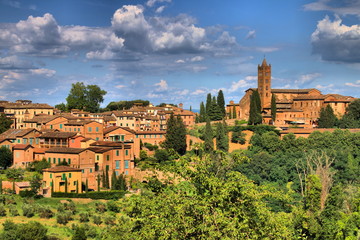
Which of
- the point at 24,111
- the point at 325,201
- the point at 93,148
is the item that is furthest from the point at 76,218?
the point at 24,111

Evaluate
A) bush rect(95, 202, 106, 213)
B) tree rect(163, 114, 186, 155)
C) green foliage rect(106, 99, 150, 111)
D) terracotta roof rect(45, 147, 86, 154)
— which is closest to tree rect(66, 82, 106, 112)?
green foliage rect(106, 99, 150, 111)

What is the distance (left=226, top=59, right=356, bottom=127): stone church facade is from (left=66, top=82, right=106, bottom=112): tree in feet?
97.9

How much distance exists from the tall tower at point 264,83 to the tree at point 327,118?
12332 mm

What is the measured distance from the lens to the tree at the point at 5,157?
149ft

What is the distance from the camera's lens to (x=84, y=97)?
9088cm

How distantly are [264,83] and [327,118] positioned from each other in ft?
53.1

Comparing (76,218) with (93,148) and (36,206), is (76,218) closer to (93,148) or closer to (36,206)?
(36,206)

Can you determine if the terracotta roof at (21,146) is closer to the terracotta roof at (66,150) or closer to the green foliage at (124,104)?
the terracotta roof at (66,150)

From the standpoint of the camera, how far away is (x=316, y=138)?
193ft

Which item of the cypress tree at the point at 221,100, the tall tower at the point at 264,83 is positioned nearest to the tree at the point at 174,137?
the cypress tree at the point at 221,100

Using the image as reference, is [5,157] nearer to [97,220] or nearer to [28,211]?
[28,211]

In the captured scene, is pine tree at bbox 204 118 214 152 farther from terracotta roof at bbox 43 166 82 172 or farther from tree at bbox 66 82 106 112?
tree at bbox 66 82 106 112

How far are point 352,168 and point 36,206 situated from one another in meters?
38.1

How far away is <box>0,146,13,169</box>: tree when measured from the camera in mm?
45531
